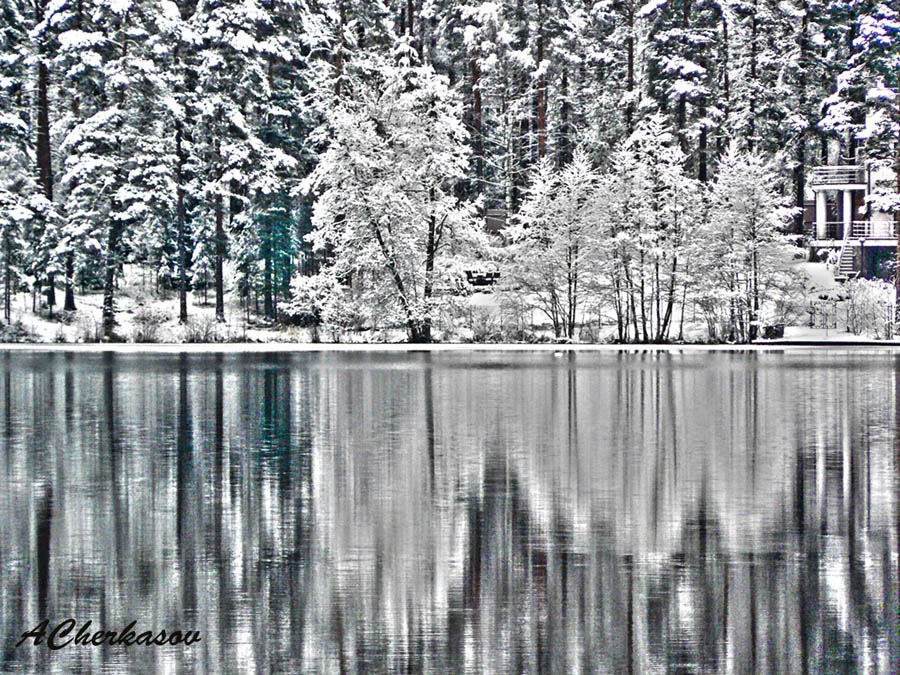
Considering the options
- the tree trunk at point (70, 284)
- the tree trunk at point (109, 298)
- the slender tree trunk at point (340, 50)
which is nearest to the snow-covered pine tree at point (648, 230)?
the slender tree trunk at point (340, 50)

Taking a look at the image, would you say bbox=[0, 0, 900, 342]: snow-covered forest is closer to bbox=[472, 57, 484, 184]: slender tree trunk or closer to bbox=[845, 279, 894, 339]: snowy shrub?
bbox=[472, 57, 484, 184]: slender tree trunk

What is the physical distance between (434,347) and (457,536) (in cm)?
4131

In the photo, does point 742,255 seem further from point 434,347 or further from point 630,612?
point 630,612

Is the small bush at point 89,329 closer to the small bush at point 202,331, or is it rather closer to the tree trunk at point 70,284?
the tree trunk at point 70,284

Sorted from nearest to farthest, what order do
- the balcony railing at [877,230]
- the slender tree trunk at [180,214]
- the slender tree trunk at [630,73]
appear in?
the slender tree trunk at [180,214]
the balcony railing at [877,230]
the slender tree trunk at [630,73]

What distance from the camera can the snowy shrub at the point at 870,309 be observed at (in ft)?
190

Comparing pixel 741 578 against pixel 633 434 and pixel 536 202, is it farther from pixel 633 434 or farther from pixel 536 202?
pixel 536 202

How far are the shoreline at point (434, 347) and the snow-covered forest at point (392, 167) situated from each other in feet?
6.19

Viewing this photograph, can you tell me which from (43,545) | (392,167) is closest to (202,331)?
(392,167)

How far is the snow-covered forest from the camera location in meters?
56.9

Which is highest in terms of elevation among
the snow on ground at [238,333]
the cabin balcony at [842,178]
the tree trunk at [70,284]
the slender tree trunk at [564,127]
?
the slender tree trunk at [564,127]

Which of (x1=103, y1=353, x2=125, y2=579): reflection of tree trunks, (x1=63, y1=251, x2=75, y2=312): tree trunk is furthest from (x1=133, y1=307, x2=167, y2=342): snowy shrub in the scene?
(x1=103, y1=353, x2=125, y2=579): reflection of tree trunks

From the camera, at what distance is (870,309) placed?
58.6 metres

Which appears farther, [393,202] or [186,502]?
[393,202]
